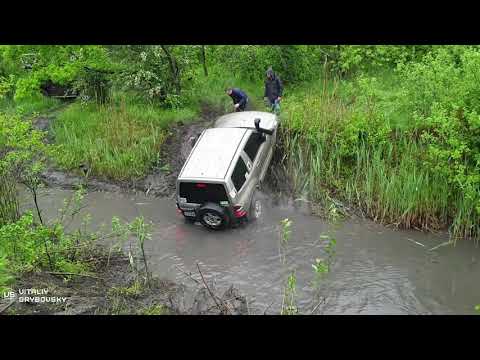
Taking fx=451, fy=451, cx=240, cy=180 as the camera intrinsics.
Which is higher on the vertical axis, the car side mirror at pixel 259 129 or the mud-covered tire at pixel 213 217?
the car side mirror at pixel 259 129

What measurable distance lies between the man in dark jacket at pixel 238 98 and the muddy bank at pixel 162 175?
3.49 feet

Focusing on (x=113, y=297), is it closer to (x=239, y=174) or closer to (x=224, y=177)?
(x=224, y=177)

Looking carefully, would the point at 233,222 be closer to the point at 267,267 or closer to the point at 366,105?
the point at 267,267

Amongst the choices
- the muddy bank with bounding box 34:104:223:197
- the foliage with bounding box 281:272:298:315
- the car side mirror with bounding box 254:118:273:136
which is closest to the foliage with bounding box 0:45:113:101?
the muddy bank with bounding box 34:104:223:197

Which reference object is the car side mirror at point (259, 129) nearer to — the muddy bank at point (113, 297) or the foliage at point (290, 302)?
the muddy bank at point (113, 297)

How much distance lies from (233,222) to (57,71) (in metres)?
7.14

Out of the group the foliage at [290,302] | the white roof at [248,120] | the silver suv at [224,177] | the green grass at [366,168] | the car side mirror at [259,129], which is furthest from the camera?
the white roof at [248,120]

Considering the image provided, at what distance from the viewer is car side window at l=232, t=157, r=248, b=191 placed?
9.94 meters

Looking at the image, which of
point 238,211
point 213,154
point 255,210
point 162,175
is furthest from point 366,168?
point 162,175

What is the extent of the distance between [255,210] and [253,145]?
61.9 inches

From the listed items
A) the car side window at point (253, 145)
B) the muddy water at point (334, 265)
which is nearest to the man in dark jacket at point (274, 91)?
the car side window at point (253, 145)

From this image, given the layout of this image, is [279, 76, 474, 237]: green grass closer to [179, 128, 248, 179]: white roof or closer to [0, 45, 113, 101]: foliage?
[179, 128, 248, 179]: white roof

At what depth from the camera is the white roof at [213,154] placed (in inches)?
388

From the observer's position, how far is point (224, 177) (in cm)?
964
